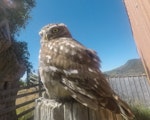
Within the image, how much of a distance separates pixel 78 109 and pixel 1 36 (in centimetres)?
652

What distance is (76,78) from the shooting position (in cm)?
164

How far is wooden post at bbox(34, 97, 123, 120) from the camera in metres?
1.10

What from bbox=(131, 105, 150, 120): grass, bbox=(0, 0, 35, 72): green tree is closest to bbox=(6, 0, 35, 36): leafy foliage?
bbox=(0, 0, 35, 72): green tree

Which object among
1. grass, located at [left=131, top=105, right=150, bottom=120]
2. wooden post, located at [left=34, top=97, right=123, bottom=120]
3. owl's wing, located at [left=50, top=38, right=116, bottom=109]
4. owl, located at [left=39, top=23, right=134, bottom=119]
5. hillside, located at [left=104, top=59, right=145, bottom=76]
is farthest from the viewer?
grass, located at [left=131, top=105, right=150, bottom=120]

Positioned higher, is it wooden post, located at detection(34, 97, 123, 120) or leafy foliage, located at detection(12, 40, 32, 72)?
leafy foliage, located at detection(12, 40, 32, 72)

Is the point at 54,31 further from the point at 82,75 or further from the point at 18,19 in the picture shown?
the point at 18,19

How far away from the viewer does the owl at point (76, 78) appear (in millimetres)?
1270

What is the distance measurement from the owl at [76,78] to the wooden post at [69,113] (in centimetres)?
3

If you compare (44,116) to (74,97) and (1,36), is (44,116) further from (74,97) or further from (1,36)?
(1,36)

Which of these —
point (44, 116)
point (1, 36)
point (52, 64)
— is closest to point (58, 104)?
point (44, 116)

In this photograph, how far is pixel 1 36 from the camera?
282 inches

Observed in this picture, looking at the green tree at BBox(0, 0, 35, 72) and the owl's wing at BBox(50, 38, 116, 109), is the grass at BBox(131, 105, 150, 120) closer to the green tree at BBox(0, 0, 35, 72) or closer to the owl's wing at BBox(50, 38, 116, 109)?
the owl's wing at BBox(50, 38, 116, 109)

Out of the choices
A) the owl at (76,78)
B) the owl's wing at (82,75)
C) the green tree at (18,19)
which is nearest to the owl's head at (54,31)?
the owl at (76,78)

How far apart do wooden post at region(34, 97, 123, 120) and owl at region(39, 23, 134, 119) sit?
31 millimetres
